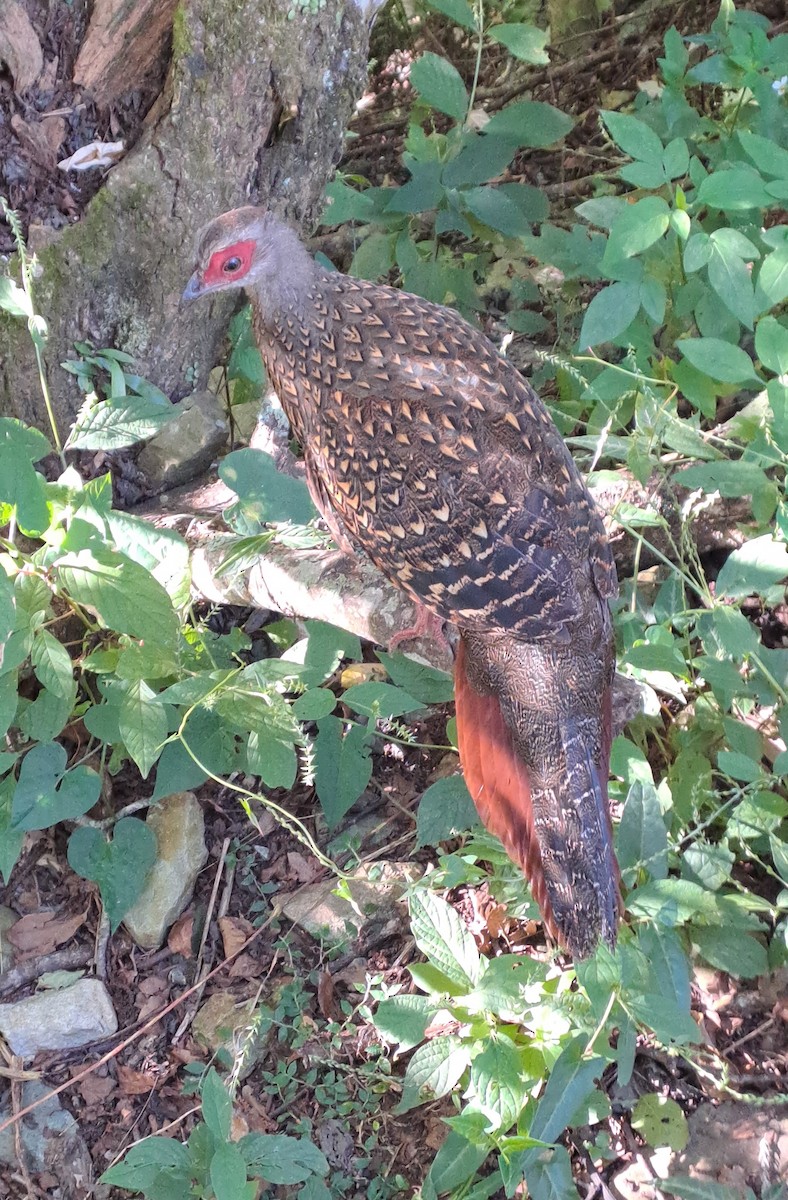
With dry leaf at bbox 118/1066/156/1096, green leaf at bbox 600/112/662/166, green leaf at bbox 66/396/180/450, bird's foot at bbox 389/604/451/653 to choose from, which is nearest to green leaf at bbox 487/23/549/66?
green leaf at bbox 600/112/662/166

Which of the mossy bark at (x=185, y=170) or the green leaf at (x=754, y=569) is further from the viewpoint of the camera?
the mossy bark at (x=185, y=170)

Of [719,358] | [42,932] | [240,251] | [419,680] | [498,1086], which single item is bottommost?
[42,932]

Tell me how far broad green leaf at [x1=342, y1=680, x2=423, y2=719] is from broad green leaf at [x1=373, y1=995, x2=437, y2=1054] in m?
0.64

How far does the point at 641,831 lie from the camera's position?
2049 millimetres

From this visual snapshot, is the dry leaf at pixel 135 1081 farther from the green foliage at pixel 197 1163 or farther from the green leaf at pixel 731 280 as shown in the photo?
the green leaf at pixel 731 280

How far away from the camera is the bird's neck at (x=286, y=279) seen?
2623 mm

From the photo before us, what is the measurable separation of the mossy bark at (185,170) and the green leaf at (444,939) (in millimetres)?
1836

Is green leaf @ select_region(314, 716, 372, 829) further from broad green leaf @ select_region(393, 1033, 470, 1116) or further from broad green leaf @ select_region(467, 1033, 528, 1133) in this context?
broad green leaf @ select_region(467, 1033, 528, 1133)

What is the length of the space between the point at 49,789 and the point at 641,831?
4.85ft

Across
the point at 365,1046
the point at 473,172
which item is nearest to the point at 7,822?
the point at 365,1046

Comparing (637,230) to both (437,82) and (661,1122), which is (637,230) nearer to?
(437,82)

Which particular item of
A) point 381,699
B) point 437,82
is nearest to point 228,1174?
point 381,699

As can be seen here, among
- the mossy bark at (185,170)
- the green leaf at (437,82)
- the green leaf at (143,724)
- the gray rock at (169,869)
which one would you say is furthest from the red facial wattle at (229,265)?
the gray rock at (169,869)

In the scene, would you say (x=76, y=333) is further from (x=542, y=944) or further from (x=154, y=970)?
(x=542, y=944)
